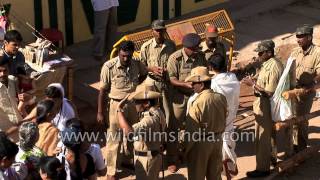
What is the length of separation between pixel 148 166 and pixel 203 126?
80 centimetres

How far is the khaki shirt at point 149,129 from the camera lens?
26.0 feet

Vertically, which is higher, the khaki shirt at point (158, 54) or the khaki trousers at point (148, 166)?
the khaki shirt at point (158, 54)

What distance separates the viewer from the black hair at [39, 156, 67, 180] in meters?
6.61

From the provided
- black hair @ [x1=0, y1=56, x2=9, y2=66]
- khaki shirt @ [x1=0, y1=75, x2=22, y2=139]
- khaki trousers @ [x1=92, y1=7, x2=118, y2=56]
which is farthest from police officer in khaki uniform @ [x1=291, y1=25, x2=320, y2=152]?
khaki trousers @ [x1=92, y1=7, x2=118, y2=56]

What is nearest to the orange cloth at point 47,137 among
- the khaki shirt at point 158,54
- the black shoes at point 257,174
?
the khaki shirt at point 158,54

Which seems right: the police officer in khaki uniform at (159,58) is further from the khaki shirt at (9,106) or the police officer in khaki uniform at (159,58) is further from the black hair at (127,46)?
the khaki shirt at (9,106)

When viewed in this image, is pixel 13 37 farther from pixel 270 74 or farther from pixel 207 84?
pixel 270 74

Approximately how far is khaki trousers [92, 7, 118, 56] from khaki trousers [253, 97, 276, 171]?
13.8ft

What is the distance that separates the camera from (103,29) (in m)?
13.0

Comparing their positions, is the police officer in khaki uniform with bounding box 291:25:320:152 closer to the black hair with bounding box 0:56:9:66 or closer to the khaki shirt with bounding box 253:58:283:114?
the khaki shirt with bounding box 253:58:283:114

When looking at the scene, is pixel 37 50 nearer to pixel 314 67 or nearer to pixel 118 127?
pixel 118 127

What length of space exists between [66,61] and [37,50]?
445 mm

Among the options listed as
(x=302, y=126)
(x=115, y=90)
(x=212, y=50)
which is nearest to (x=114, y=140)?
(x=115, y=90)

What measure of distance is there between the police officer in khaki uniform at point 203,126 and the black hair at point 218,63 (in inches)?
14.8
